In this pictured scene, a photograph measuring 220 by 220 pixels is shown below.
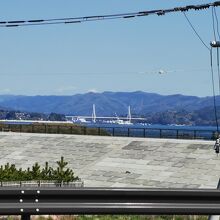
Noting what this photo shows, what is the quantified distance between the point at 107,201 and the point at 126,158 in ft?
135

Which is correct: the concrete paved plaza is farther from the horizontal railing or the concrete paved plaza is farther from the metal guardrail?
the metal guardrail

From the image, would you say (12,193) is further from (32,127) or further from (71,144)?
(32,127)

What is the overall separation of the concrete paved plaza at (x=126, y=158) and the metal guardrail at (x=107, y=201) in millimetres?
30675

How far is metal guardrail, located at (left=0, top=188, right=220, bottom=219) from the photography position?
24.4ft

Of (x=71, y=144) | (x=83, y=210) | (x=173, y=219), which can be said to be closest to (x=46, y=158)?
(x=71, y=144)

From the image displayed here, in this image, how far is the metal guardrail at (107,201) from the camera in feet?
24.4

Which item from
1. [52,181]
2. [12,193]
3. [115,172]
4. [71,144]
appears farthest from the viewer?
[71,144]

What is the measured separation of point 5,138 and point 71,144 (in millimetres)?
11179

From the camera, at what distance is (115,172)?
148 feet

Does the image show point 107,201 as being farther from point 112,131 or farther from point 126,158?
point 112,131

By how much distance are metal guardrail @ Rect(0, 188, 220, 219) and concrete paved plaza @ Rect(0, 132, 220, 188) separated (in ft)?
101

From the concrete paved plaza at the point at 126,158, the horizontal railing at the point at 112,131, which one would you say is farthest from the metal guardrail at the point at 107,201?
the horizontal railing at the point at 112,131

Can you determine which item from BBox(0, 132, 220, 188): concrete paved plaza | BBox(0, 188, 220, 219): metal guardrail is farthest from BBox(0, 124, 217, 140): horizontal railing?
BBox(0, 188, 220, 219): metal guardrail

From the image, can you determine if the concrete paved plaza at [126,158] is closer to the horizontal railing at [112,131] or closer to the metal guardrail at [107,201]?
the horizontal railing at [112,131]
